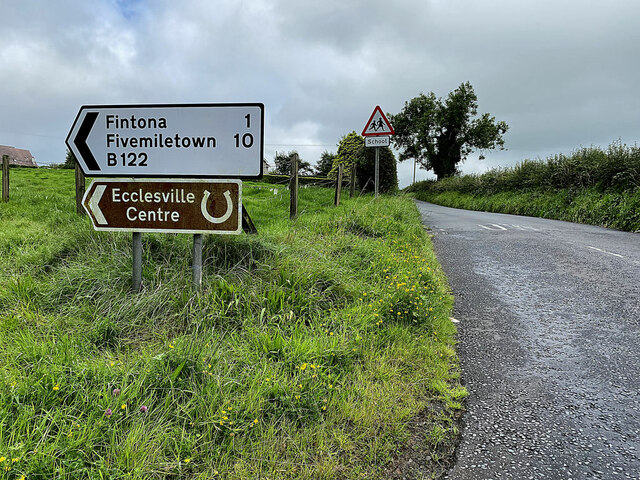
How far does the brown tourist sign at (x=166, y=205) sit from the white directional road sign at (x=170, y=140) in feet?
0.39

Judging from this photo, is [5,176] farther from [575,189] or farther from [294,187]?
[575,189]

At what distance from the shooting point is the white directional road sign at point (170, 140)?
3.44m

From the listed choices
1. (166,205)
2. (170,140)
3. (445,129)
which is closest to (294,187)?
(170,140)

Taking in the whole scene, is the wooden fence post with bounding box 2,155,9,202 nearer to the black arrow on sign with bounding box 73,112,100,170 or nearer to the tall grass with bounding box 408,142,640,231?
the black arrow on sign with bounding box 73,112,100,170

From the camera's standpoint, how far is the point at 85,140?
142 inches

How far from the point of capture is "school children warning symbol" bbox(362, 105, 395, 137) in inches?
412

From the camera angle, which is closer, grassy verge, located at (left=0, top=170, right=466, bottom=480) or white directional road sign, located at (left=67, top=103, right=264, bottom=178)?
grassy verge, located at (left=0, top=170, right=466, bottom=480)

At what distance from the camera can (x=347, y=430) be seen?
2.24m

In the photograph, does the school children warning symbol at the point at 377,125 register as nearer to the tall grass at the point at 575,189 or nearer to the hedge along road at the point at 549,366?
the hedge along road at the point at 549,366

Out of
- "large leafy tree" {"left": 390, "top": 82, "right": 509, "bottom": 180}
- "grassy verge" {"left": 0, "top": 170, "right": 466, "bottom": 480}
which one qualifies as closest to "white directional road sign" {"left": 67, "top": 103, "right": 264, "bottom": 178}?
"grassy verge" {"left": 0, "top": 170, "right": 466, "bottom": 480}

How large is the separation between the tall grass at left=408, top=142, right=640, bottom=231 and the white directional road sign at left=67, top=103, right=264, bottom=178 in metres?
12.2

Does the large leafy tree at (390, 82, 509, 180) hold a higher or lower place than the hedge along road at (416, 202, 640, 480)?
Result: higher

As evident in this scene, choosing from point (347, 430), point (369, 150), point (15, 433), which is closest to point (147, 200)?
point (15, 433)

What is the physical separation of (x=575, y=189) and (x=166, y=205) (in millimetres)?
17047
